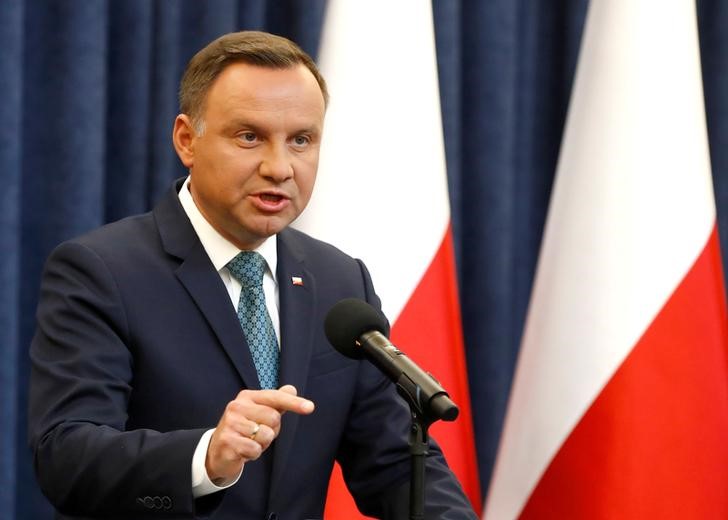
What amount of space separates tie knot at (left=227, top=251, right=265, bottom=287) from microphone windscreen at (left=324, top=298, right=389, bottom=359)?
0.48 metres

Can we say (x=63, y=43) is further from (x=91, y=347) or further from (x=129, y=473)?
(x=129, y=473)

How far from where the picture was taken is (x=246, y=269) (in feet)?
6.27

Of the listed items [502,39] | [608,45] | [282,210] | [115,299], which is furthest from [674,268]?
[115,299]

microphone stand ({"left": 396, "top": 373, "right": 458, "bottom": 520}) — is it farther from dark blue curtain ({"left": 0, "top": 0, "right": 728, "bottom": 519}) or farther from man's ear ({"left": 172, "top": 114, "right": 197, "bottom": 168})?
dark blue curtain ({"left": 0, "top": 0, "right": 728, "bottom": 519})

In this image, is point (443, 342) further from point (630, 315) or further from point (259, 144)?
point (259, 144)

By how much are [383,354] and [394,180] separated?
151 cm

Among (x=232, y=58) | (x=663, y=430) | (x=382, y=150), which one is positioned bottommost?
(x=663, y=430)

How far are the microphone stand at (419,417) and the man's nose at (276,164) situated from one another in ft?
1.81

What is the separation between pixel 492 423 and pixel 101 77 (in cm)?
145

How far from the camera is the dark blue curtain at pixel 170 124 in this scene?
9.19 ft

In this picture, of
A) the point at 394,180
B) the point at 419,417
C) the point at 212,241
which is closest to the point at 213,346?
the point at 212,241

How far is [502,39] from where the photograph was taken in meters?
3.31

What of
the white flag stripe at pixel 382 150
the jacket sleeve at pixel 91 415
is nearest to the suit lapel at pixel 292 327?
the jacket sleeve at pixel 91 415

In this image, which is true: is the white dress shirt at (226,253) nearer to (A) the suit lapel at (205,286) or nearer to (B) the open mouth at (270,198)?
(A) the suit lapel at (205,286)
